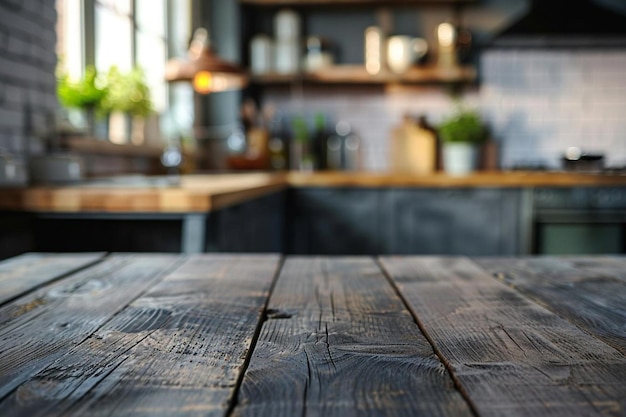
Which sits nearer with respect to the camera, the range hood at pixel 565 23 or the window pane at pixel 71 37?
the window pane at pixel 71 37

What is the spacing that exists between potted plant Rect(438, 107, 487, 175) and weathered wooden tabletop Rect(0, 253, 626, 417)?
301 cm

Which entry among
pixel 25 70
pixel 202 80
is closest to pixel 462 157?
pixel 202 80

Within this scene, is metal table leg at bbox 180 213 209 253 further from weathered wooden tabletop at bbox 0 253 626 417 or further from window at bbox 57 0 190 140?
window at bbox 57 0 190 140

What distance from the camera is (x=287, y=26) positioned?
440 cm

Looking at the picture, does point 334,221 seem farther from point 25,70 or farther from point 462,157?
point 25,70

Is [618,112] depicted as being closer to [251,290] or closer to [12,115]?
[12,115]

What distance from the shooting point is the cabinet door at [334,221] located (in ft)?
12.2

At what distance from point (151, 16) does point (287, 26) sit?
0.84m

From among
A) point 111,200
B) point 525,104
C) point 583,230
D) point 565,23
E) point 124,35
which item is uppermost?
point 565,23

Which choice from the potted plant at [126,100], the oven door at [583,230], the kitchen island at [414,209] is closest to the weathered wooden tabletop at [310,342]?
the kitchen island at [414,209]

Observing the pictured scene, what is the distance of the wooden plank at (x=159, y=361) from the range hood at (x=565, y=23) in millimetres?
3521

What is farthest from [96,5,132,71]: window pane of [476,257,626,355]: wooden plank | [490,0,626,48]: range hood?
[476,257,626,355]: wooden plank

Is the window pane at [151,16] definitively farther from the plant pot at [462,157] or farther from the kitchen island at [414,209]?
the plant pot at [462,157]

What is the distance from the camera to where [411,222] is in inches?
146
